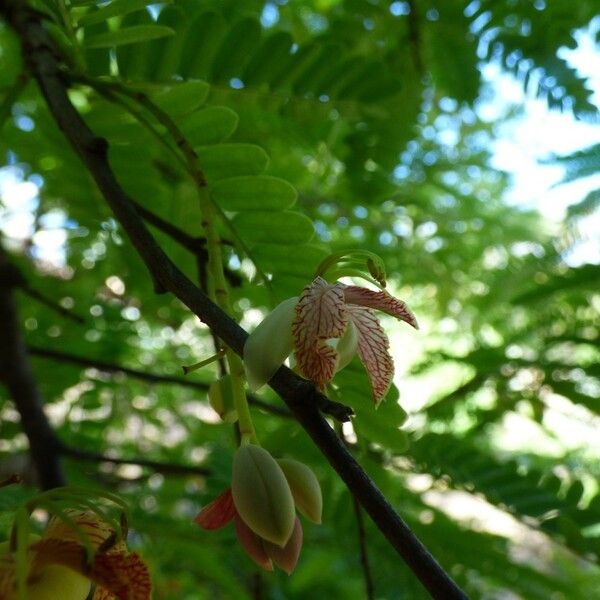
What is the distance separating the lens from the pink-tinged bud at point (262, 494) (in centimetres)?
36

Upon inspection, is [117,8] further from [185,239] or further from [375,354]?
[375,354]

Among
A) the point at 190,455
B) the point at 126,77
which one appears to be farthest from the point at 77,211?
the point at 190,455

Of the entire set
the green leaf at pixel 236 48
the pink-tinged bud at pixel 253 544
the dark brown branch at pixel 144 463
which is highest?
the green leaf at pixel 236 48

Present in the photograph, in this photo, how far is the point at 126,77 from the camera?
77 cm

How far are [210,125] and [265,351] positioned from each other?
37 centimetres

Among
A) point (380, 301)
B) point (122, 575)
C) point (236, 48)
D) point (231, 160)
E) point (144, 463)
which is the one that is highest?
point (236, 48)

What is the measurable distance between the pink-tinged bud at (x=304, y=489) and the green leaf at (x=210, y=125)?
34 cm

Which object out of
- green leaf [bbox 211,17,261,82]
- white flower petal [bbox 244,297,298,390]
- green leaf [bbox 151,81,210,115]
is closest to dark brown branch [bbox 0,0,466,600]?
A: white flower petal [bbox 244,297,298,390]

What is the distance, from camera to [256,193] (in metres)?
0.64

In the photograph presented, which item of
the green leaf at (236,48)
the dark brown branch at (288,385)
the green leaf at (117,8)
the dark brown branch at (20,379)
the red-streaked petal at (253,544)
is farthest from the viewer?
the dark brown branch at (20,379)

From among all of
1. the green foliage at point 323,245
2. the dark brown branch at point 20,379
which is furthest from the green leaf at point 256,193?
the dark brown branch at point 20,379

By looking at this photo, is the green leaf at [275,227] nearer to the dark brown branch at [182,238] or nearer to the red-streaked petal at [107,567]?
the dark brown branch at [182,238]

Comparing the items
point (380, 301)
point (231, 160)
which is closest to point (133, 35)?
point (231, 160)

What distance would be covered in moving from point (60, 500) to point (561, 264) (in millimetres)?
899
